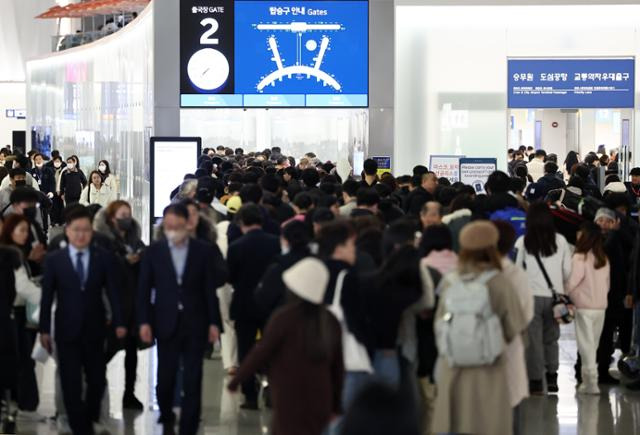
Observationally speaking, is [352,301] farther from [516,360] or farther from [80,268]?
[80,268]

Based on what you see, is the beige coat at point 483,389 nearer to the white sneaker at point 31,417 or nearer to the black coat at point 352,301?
the black coat at point 352,301

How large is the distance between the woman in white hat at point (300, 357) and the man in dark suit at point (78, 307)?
252 centimetres

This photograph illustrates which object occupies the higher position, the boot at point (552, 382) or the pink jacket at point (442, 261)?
the pink jacket at point (442, 261)

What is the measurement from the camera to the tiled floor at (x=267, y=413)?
10172 millimetres

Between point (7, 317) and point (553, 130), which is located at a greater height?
point (553, 130)

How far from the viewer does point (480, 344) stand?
7.77m

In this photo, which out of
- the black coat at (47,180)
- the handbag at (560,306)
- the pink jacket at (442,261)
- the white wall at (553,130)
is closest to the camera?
the pink jacket at (442,261)

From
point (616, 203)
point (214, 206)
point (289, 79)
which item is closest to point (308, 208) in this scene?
point (214, 206)

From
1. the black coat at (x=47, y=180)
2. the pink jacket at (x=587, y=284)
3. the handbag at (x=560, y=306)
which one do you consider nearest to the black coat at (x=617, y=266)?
the pink jacket at (x=587, y=284)

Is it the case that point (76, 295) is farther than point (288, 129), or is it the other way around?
point (288, 129)

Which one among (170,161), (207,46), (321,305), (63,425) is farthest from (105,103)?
(321,305)

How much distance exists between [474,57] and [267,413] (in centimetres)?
1220

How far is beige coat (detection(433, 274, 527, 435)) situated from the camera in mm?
7918

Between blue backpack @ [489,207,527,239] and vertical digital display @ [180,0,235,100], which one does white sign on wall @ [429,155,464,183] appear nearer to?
vertical digital display @ [180,0,235,100]
